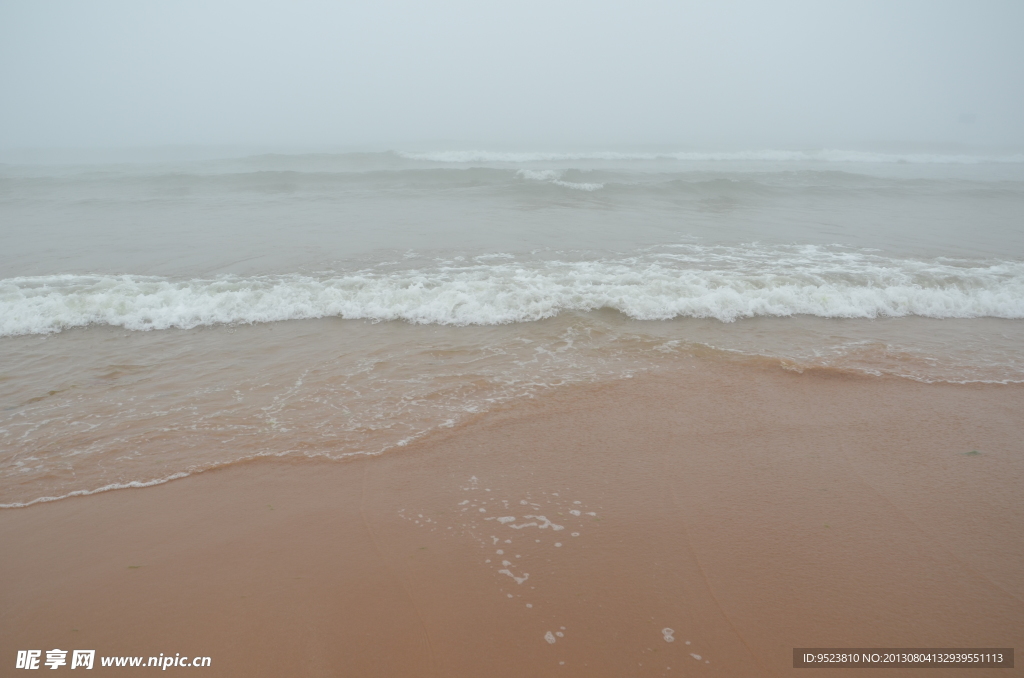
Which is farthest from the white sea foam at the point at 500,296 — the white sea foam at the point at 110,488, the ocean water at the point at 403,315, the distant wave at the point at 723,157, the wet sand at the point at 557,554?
the distant wave at the point at 723,157

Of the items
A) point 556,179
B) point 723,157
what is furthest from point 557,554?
point 723,157

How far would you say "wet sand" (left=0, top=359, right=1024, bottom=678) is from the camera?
2.83m

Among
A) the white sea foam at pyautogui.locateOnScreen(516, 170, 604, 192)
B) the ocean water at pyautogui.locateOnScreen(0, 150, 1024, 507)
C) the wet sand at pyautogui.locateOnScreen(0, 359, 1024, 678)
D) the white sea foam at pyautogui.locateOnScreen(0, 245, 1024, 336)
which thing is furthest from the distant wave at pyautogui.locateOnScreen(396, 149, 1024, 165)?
the wet sand at pyautogui.locateOnScreen(0, 359, 1024, 678)

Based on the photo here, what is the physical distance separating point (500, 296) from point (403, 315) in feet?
5.06

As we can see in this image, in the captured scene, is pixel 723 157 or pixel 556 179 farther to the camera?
pixel 723 157

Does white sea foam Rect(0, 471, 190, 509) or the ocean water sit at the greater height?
the ocean water

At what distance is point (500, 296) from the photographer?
8.09 metres

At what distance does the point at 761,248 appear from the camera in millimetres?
11844

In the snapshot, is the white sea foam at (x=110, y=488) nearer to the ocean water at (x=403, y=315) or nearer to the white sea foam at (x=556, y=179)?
the ocean water at (x=403, y=315)

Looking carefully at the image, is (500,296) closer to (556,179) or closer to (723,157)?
(556,179)

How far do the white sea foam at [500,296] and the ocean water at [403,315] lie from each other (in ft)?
0.14

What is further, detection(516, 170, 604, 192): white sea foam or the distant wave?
the distant wave

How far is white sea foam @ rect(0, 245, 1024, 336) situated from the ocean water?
43 mm

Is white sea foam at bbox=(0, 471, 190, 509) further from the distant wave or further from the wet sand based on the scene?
the distant wave
